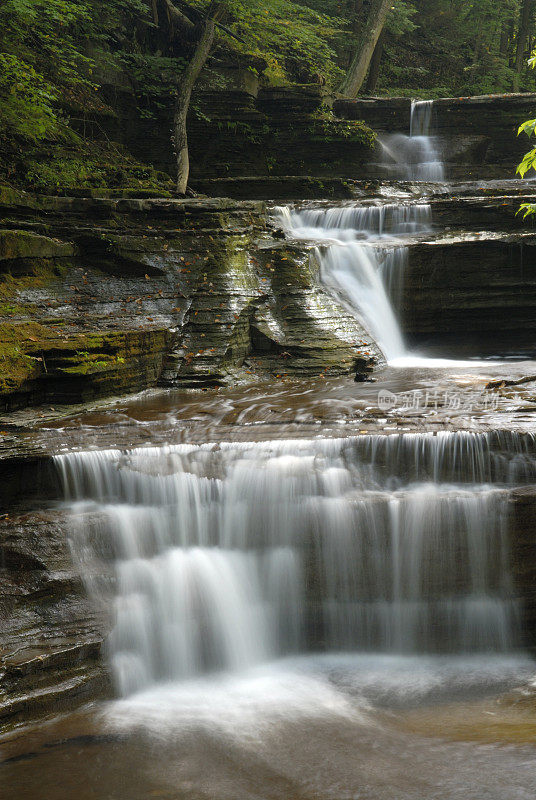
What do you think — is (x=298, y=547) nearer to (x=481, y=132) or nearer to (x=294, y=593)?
(x=294, y=593)

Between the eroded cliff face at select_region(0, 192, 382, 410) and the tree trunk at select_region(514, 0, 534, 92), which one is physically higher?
the tree trunk at select_region(514, 0, 534, 92)

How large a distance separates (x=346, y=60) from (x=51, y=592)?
24.5 m

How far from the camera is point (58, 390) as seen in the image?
7832mm

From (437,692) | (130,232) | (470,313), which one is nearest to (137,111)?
(130,232)

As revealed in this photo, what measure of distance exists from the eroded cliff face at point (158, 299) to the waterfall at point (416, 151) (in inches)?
270

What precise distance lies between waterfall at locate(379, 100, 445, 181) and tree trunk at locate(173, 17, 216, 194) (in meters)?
5.02

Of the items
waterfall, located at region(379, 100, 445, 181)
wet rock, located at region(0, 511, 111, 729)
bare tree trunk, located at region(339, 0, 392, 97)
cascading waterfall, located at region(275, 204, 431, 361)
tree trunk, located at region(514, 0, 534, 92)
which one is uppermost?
tree trunk, located at region(514, 0, 534, 92)

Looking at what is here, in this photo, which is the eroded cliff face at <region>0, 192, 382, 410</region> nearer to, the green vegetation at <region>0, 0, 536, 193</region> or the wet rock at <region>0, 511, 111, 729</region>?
the green vegetation at <region>0, 0, 536, 193</region>

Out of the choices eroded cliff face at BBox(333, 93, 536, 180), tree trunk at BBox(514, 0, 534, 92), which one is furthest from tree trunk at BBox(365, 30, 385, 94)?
tree trunk at BBox(514, 0, 534, 92)

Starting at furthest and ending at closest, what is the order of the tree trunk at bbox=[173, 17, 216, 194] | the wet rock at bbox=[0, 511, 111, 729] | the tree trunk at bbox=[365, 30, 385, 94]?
the tree trunk at bbox=[365, 30, 385, 94] < the tree trunk at bbox=[173, 17, 216, 194] < the wet rock at bbox=[0, 511, 111, 729]

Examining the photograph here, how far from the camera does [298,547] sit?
5.59 m

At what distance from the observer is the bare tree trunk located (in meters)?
18.7

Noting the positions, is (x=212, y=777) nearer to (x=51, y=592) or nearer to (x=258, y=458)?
(x=51, y=592)

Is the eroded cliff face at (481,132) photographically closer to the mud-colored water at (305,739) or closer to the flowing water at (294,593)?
the flowing water at (294,593)
